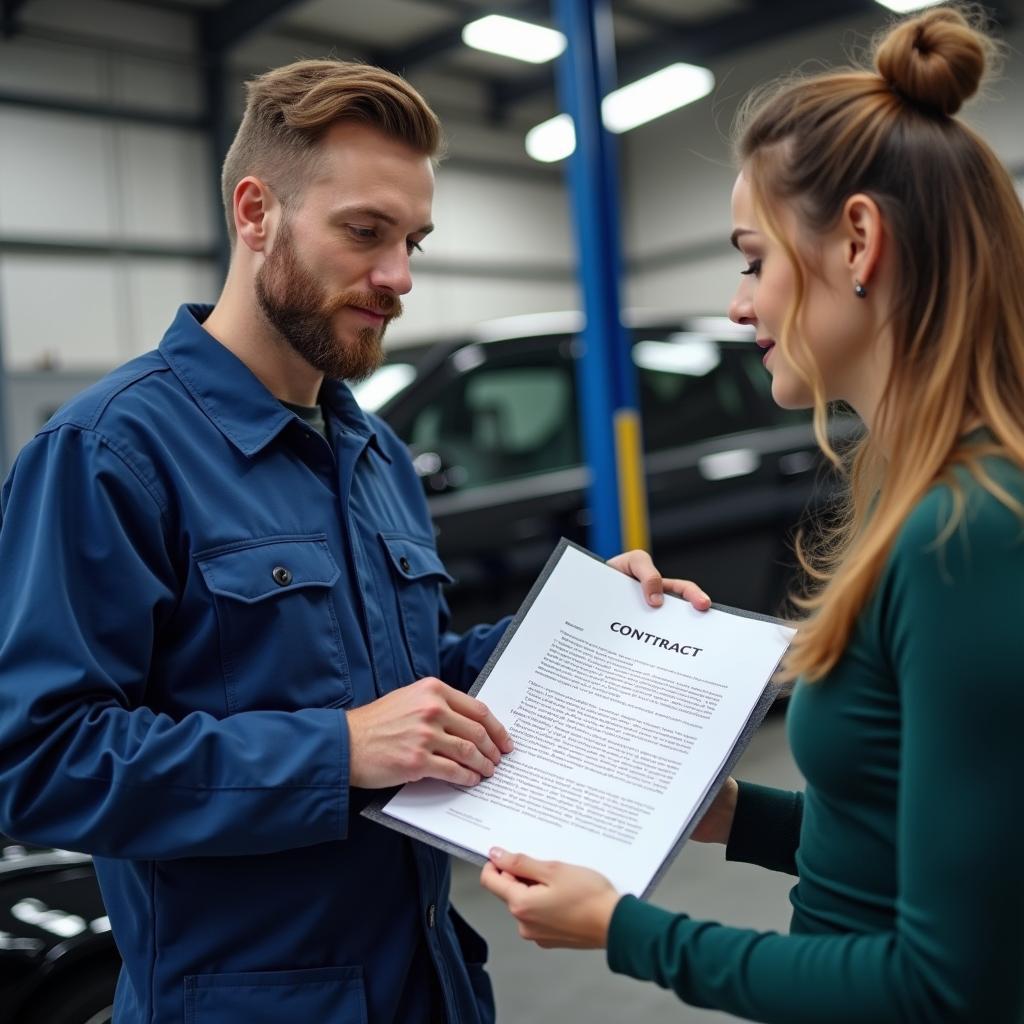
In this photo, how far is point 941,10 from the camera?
1.05m

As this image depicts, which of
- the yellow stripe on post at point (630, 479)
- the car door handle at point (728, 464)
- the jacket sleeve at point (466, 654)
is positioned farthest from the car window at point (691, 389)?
the jacket sleeve at point (466, 654)

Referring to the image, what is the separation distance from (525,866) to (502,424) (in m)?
2.99

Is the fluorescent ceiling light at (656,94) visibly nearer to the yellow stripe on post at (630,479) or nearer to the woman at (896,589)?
the yellow stripe on post at (630,479)

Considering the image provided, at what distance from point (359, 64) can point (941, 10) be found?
783 mm

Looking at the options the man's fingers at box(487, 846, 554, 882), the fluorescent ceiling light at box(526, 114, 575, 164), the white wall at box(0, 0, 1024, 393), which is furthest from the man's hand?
the fluorescent ceiling light at box(526, 114, 575, 164)

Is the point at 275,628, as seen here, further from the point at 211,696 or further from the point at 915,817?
the point at 915,817

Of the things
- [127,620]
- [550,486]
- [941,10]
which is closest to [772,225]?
[941,10]

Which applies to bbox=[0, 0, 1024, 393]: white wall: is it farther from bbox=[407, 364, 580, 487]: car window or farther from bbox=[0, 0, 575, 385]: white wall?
bbox=[407, 364, 580, 487]: car window

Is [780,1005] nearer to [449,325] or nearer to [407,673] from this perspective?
[407,673]

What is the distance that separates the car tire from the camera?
1.73 metres

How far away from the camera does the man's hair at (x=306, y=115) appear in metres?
1.39

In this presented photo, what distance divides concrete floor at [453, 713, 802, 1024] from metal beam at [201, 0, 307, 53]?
759cm

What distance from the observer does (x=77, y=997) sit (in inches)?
69.9

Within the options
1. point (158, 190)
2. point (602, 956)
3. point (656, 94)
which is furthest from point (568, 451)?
point (656, 94)
